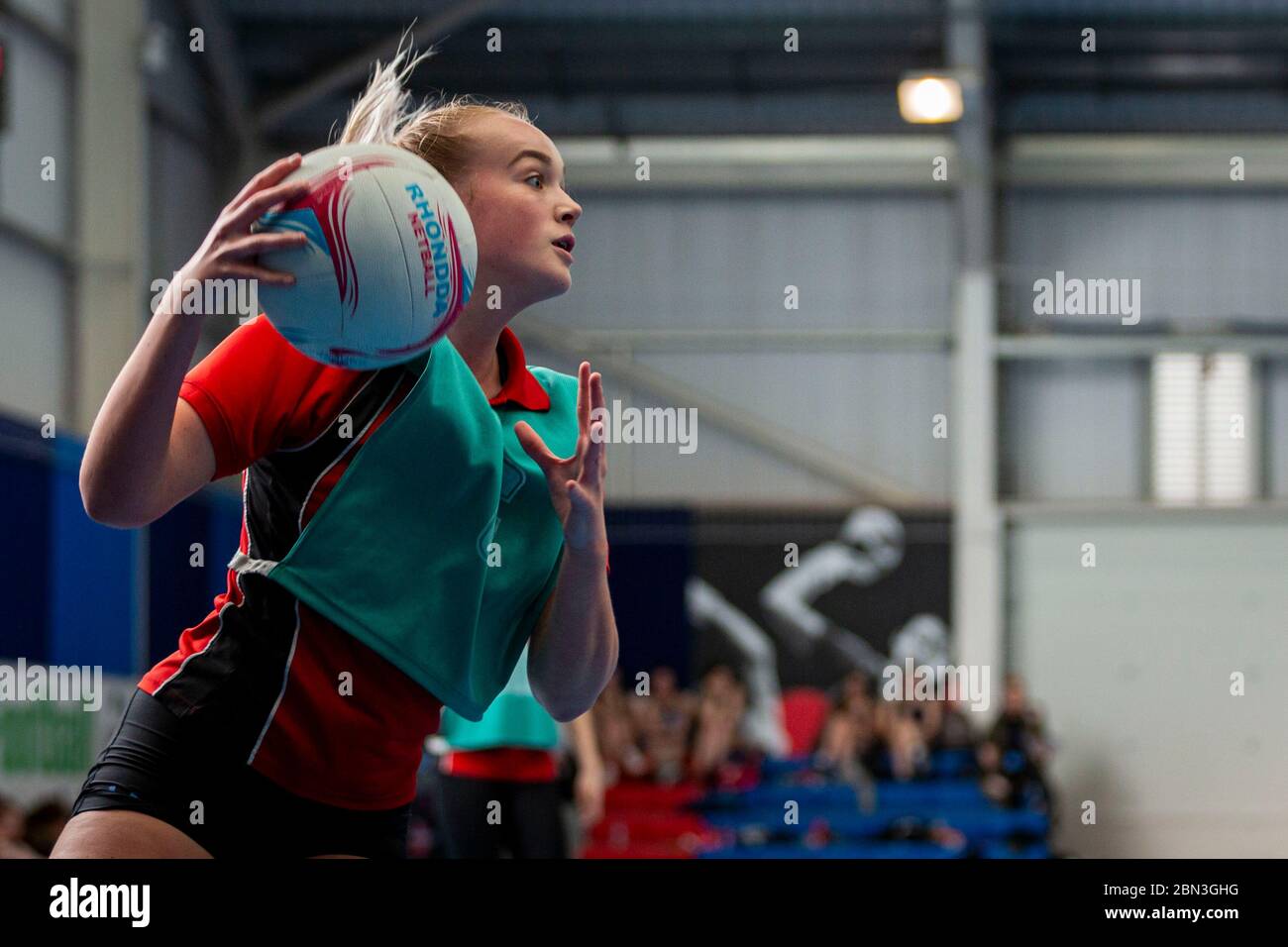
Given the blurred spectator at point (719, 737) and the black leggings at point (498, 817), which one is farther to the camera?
the blurred spectator at point (719, 737)

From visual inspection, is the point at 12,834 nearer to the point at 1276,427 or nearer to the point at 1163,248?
the point at 1276,427

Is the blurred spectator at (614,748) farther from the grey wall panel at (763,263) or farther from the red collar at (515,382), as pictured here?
the red collar at (515,382)

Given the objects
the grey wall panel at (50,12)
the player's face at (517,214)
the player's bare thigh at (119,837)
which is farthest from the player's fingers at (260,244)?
the grey wall panel at (50,12)

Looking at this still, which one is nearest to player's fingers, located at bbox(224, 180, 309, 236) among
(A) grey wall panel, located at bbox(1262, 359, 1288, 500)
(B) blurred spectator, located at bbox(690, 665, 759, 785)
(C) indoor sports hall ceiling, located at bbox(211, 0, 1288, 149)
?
(B) blurred spectator, located at bbox(690, 665, 759, 785)

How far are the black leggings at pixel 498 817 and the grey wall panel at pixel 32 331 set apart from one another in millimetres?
7686

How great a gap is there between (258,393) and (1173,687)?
1529 centimetres

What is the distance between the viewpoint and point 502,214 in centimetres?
224

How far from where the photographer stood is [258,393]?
194cm

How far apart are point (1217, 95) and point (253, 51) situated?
10425mm

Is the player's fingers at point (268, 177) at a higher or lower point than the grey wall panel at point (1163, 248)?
lower

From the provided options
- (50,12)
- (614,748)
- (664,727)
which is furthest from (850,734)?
(50,12)

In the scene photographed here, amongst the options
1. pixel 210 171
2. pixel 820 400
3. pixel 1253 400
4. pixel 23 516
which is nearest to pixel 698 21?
pixel 820 400

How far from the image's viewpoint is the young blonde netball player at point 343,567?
6.42 feet

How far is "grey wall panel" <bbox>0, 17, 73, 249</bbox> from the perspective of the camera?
12.1 m
